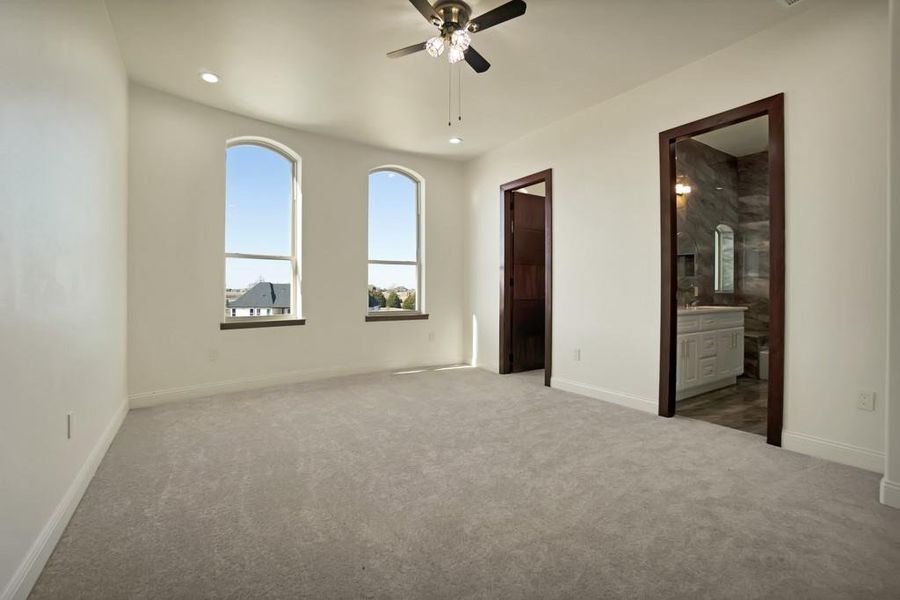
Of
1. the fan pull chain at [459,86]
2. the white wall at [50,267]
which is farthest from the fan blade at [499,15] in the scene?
the white wall at [50,267]

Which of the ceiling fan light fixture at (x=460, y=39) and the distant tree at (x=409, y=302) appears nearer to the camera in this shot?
the ceiling fan light fixture at (x=460, y=39)

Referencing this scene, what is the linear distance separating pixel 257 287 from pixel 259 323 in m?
0.42

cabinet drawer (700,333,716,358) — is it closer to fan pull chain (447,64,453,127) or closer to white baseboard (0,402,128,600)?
fan pull chain (447,64,453,127)

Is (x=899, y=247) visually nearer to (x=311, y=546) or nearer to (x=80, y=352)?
(x=311, y=546)

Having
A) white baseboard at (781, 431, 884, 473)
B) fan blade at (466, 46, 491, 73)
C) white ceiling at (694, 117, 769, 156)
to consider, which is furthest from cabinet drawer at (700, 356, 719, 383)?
fan blade at (466, 46, 491, 73)

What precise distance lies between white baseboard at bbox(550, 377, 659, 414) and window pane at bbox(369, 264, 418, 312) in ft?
7.18

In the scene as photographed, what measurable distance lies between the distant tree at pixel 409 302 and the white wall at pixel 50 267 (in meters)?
3.24

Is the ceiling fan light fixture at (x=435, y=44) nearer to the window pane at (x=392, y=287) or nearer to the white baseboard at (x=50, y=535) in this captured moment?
the white baseboard at (x=50, y=535)

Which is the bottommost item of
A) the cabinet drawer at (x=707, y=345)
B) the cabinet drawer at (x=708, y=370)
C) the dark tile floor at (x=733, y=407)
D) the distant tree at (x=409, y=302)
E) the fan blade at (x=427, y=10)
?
the dark tile floor at (x=733, y=407)

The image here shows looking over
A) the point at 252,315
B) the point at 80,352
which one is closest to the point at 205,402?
the point at 252,315

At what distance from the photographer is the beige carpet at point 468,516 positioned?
1434 millimetres

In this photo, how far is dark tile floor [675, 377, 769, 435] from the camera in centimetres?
324

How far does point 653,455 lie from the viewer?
8.41ft

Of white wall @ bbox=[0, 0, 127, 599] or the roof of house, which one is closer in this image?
white wall @ bbox=[0, 0, 127, 599]
